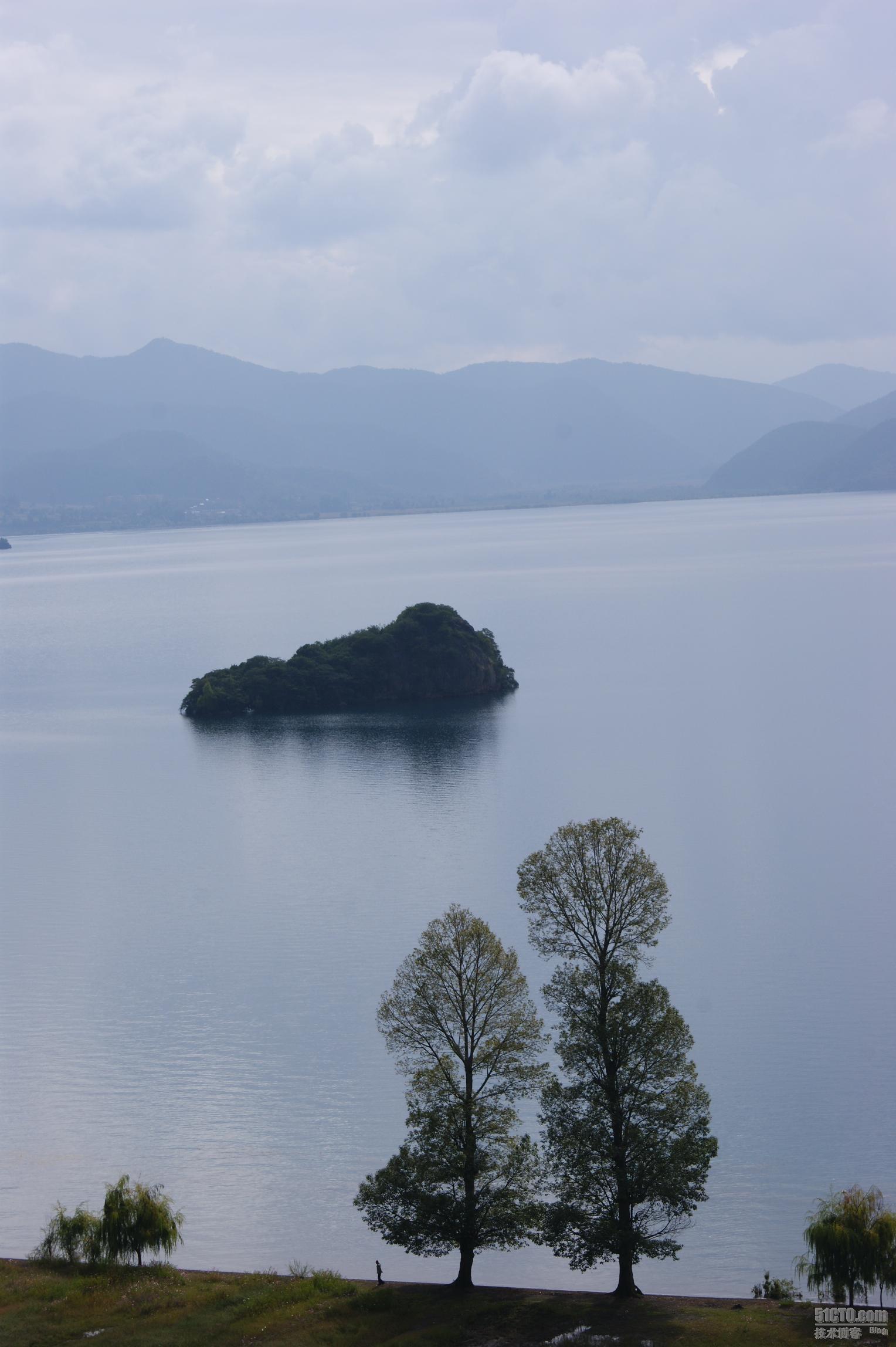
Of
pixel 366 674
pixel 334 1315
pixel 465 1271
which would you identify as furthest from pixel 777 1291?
pixel 366 674

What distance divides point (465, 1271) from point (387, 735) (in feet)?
159

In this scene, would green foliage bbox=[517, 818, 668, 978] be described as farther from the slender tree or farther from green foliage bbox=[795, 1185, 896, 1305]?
green foliage bbox=[795, 1185, 896, 1305]

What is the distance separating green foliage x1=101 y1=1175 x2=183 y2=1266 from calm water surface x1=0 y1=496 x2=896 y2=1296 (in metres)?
1.67

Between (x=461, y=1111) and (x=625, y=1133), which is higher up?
(x=461, y=1111)

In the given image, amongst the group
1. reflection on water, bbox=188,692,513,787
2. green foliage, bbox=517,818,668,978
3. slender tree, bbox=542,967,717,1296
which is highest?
reflection on water, bbox=188,692,513,787

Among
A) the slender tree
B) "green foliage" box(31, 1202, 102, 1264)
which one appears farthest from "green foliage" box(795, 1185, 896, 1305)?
"green foliage" box(31, 1202, 102, 1264)

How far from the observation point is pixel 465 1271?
2111 cm

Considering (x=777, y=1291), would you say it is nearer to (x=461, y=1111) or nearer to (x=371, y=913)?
(x=461, y=1111)

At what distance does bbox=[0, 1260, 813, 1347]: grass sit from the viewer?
→ 1881 centimetres

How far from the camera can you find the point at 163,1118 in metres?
28.7

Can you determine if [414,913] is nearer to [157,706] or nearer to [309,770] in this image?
[309,770]

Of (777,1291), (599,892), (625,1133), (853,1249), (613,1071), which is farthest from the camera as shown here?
(599,892)

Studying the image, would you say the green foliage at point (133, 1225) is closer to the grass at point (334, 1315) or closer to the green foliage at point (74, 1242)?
the green foliage at point (74, 1242)

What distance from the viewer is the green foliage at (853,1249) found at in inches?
769
